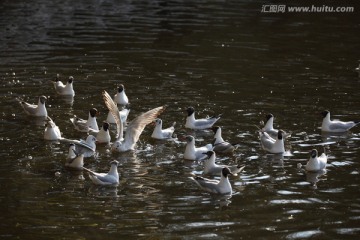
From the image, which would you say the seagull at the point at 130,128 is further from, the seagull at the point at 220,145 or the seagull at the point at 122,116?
the seagull at the point at 220,145

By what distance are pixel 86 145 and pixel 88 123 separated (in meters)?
2.16

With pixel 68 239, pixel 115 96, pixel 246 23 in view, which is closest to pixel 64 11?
pixel 246 23

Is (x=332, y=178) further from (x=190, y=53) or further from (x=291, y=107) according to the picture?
(x=190, y=53)

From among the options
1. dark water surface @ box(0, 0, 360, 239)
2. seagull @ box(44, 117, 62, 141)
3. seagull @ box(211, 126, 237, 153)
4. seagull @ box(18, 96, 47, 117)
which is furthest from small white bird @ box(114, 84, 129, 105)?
seagull @ box(211, 126, 237, 153)

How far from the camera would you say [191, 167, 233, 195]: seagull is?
617 inches

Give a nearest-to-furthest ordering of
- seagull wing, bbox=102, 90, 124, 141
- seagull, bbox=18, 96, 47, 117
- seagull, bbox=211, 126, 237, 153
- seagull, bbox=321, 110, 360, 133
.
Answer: seagull, bbox=211, 126, 237, 153 < seagull wing, bbox=102, 90, 124, 141 < seagull, bbox=321, 110, 360, 133 < seagull, bbox=18, 96, 47, 117

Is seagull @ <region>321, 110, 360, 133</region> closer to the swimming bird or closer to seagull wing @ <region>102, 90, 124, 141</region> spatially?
the swimming bird

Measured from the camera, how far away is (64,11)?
1426 inches

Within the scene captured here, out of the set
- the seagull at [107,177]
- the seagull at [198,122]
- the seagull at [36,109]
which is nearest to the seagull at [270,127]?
the seagull at [198,122]

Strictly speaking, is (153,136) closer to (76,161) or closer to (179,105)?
(179,105)

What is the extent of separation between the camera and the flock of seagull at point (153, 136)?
1617 centimetres

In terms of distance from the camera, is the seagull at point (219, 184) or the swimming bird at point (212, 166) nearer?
the seagull at point (219, 184)

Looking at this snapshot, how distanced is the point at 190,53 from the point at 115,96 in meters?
7.00

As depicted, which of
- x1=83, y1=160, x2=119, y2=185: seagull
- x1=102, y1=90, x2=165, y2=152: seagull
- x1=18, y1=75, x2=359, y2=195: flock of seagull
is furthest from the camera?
x1=102, y1=90, x2=165, y2=152: seagull
